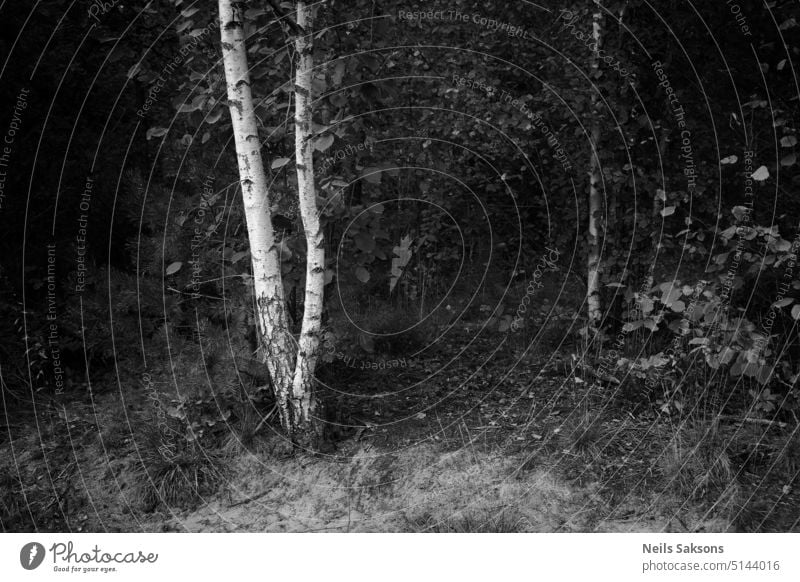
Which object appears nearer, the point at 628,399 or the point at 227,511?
the point at 227,511

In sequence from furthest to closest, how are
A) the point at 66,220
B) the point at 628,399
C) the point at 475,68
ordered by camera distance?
the point at 66,220, the point at 475,68, the point at 628,399

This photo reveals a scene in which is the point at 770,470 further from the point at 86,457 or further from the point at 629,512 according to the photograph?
the point at 86,457

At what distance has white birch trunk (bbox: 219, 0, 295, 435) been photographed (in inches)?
183

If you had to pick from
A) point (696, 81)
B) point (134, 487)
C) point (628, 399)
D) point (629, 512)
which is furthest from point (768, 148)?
point (134, 487)

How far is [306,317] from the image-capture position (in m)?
5.09

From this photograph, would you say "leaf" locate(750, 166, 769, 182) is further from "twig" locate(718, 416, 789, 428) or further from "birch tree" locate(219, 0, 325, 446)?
"birch tree" locate(219, 0, 325, 446)

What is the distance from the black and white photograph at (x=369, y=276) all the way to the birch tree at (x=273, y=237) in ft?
0.08

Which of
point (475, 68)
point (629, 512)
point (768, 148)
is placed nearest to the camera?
point (629, 512)

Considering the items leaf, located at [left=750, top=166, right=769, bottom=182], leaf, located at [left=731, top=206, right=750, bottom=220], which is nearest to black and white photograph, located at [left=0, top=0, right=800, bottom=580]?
leaf, located at [left=750, top=166, right=769, bottom=182]

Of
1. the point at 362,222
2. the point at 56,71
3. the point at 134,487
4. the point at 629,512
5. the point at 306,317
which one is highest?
the point at 56,71

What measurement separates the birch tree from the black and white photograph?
26 mm

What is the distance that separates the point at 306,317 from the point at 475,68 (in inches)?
118

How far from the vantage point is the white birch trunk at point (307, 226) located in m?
4.71

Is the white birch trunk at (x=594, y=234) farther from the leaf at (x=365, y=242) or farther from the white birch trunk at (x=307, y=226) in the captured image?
the white birch trunk at (x=307, y=226)
